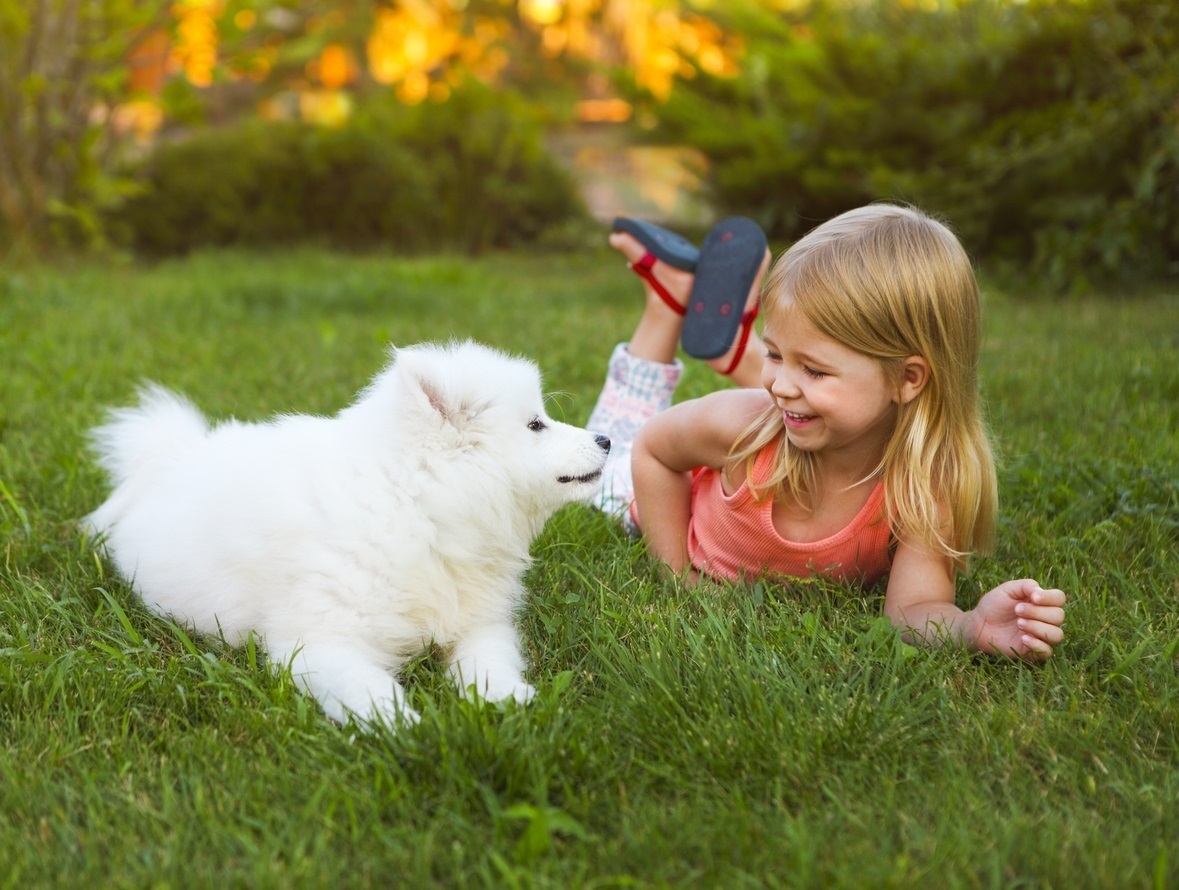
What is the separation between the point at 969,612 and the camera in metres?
2.18

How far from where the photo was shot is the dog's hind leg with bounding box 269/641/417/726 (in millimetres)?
1872

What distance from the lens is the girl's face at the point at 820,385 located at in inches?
89.9

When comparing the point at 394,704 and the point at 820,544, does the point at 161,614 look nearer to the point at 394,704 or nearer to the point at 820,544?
the point at 394,704

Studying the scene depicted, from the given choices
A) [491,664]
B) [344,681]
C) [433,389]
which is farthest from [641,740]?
[433,389]

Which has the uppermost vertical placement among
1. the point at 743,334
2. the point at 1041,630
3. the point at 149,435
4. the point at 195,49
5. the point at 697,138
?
the point at 195,49

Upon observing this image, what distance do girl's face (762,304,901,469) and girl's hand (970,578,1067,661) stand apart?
1.54ft

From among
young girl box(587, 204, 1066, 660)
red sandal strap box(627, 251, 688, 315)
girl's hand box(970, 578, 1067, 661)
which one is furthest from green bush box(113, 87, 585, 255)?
girl's hand box(970, 578, 1067, 661)

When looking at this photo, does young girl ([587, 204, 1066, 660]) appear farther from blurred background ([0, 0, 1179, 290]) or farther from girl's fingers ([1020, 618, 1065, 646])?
blurred background ([0, 0, 1179, 290])

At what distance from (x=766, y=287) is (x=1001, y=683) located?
98cm

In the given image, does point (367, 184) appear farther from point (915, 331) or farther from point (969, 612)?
point (969, 612)

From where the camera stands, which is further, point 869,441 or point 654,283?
point 654,283

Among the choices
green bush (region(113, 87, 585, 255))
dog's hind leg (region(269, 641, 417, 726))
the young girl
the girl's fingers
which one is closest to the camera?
dog's hind leg (region(269, 641, 417, 726))

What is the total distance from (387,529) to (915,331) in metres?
1.17

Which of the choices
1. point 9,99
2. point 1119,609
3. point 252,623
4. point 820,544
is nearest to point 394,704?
point 252,623
